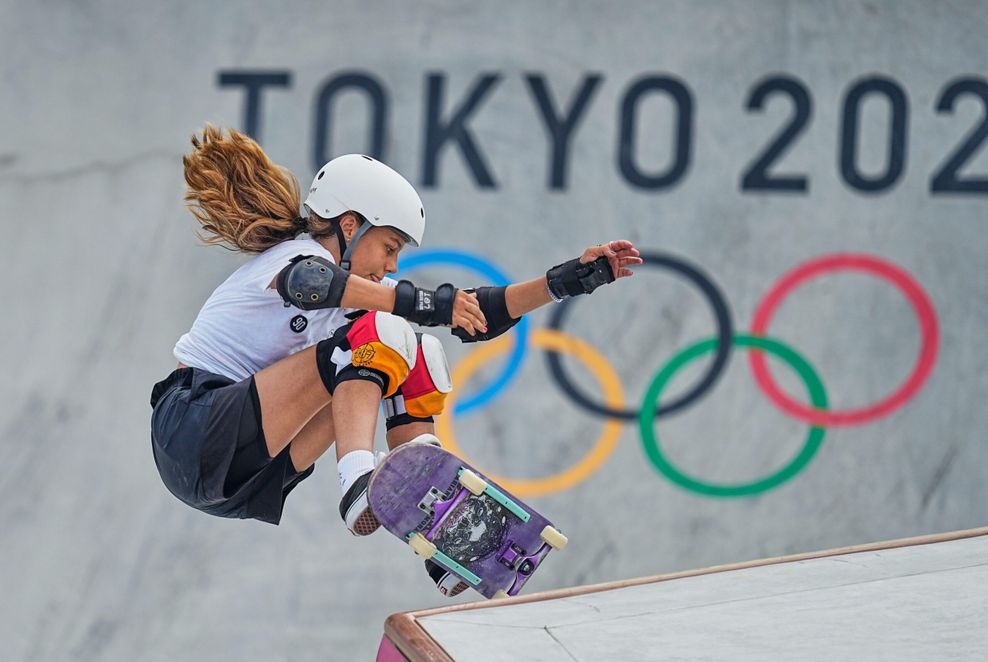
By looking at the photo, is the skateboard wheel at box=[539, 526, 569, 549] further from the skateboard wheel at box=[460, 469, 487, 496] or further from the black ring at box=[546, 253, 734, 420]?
the black ring at box=[546, 253, 734, 420]

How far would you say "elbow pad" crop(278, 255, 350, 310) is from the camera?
2.99 metres

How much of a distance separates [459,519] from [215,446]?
67cm

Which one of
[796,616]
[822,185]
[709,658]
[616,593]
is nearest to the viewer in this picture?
[709,658]

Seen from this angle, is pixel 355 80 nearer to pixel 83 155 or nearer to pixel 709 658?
pixel 83 155

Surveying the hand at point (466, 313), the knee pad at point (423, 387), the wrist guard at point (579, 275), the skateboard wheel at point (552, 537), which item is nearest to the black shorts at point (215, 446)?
the knee pad at point (423, 387)

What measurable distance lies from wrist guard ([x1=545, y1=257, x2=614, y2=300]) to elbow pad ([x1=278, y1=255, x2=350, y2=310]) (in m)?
0.61

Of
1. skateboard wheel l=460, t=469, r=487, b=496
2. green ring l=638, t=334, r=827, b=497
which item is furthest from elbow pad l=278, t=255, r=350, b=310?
green ring l=638, t=334, r=827, b=497

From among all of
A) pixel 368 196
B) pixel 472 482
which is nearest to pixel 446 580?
pixel 472 482

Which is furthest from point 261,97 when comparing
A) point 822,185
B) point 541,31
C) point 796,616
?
point 796,616

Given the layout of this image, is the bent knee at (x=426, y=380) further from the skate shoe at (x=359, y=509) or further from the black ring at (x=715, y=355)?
the black ring at (x=715, y=355)

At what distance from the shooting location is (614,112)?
21.5ft

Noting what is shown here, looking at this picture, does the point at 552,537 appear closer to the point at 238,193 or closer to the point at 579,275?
the point at 579,275

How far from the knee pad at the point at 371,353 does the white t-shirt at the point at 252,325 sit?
16 centimetres

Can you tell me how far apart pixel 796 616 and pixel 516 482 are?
3.78m
